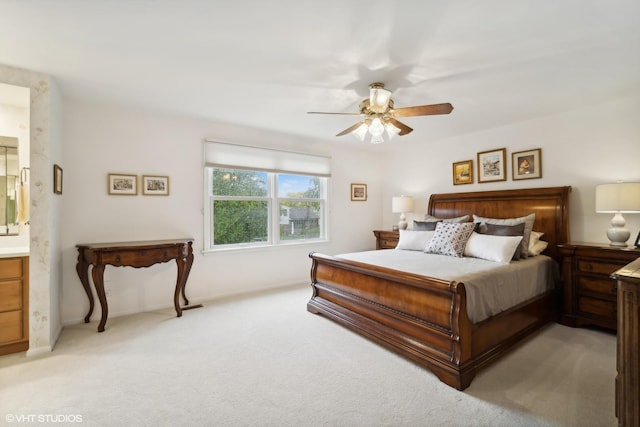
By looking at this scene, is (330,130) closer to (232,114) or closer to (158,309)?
(232,114)

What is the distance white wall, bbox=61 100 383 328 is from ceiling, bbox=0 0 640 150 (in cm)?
37

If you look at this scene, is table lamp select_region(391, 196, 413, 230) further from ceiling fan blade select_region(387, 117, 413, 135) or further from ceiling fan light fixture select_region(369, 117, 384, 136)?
ceiling fan light fixture select_region(369, 117, 384, 136)

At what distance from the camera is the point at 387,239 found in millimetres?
5012

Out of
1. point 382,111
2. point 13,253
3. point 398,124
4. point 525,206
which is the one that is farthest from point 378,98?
point 13,253

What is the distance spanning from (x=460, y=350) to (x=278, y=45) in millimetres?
2494

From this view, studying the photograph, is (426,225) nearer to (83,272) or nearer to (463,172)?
(463,172)

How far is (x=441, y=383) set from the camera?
6.64 ft

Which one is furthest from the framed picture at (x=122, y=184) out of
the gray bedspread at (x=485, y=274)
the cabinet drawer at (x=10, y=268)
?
the gray bedspread at (x=485, y=274)

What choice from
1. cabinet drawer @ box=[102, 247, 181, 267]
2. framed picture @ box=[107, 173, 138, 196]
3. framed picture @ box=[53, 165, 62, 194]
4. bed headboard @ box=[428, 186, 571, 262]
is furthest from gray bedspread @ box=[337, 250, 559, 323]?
framed picture @ box=[53, 165, 62, 194]

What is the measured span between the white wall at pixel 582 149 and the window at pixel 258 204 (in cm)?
247

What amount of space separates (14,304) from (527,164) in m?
5.69

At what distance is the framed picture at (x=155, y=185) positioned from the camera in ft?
11.4

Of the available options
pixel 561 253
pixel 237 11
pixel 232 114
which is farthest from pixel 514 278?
pixel 232 114

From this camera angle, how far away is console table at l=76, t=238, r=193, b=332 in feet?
9.27
